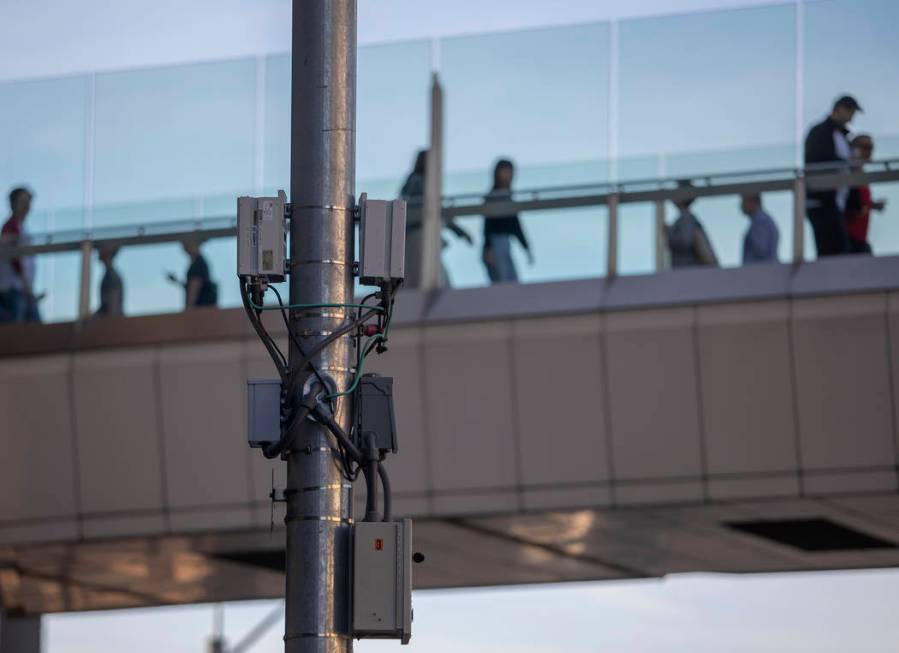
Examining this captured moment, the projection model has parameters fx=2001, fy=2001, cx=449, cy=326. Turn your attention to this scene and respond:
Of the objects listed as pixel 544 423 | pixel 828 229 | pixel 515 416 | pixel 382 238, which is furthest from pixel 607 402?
pixel 382 238

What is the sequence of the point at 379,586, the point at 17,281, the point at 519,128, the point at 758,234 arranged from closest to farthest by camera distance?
the point at 379,586 < the point at 758,234 < the point at 519,128 < the point at 17,281

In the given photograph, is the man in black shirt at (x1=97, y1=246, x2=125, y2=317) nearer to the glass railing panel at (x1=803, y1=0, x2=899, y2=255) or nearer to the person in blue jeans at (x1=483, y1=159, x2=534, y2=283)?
the person in blue jeans at (x1=483, y1=159, x2=534, y2=283)

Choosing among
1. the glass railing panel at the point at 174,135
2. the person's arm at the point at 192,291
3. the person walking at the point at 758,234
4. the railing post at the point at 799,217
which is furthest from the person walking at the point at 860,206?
the person's arm at the point at 192,291

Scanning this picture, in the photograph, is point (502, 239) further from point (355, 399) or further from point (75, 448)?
point (355, 399)

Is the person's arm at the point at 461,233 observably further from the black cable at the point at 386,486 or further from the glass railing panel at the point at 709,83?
the black cable at the point at 386,486

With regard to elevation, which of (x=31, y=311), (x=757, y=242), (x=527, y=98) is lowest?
(x=31, y=311)

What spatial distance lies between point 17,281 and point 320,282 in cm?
1479

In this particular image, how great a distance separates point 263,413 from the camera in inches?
370

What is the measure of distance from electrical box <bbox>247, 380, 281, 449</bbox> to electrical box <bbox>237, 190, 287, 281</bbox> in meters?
0.53

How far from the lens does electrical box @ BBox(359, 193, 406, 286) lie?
945 cm

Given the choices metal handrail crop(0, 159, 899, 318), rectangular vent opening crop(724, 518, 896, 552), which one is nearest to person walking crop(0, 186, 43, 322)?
metal handrail crop(0, 159, 899, 318)

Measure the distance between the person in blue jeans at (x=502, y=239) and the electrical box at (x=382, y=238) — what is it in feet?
39.2

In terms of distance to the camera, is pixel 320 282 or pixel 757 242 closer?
pixel 320 282

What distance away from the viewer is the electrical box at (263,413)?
9.34 meters
